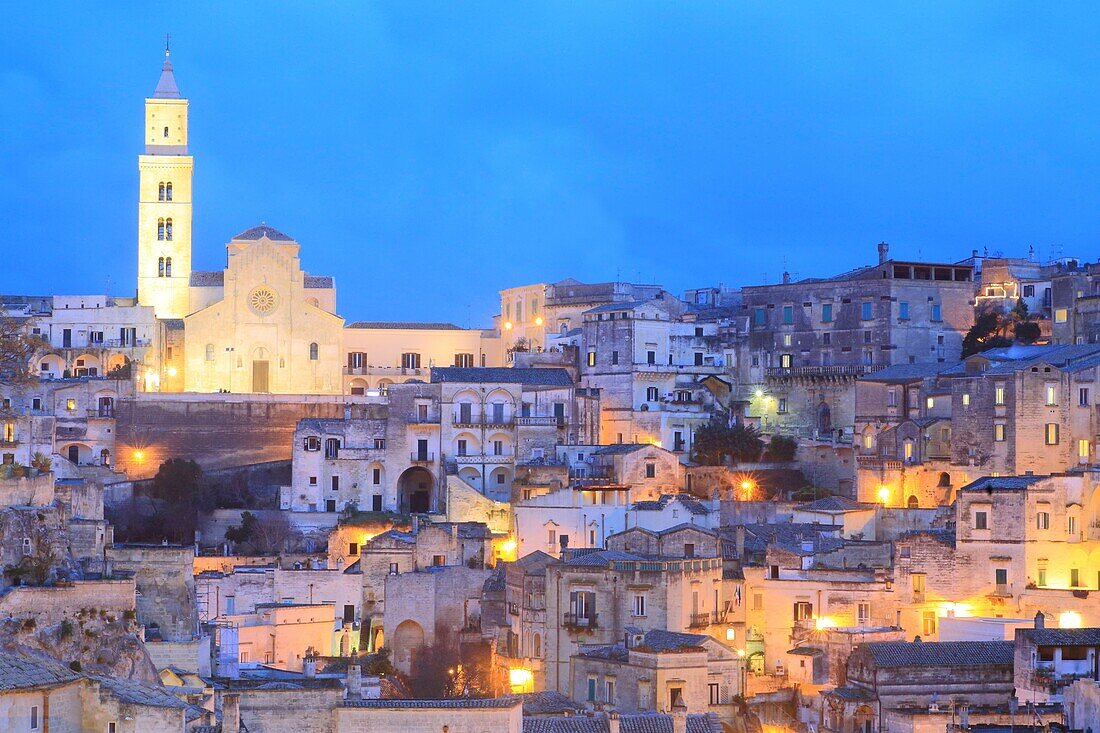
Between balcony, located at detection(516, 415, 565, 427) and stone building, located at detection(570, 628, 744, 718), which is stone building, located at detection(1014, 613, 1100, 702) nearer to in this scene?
stone building, located at detection(570, 628, 744, 718)

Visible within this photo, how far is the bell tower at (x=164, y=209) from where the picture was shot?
2923 inches

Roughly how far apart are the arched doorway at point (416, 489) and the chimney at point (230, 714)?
29.4 m

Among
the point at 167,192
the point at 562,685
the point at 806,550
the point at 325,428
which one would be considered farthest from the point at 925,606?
the point at 167,192

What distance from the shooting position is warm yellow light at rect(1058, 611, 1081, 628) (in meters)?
45.3

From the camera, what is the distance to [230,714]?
32.1m

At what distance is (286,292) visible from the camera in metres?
71.8

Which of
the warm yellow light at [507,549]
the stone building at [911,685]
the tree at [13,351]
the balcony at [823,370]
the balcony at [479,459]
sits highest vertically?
the balcony at [823,370]

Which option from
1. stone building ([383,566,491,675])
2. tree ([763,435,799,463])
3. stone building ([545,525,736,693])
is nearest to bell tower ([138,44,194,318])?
tree ([763,435,799,463])

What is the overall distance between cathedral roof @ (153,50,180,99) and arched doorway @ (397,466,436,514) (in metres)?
21.0

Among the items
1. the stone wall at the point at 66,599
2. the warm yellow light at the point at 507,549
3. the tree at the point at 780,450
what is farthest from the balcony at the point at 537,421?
the stone wall at the point at 66,599

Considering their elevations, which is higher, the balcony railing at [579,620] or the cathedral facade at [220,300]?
the cathedral facade at [220,300]

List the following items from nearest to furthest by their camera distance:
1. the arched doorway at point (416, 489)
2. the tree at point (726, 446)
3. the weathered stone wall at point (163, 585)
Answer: the weathered stone wall at point (163, 585) → the arched doorway at point (416, 489) → the tree at point (726, 446)

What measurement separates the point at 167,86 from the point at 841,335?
2722 centimetres

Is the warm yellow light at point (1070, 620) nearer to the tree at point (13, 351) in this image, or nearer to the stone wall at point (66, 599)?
the stone wall at point (66, 599)
